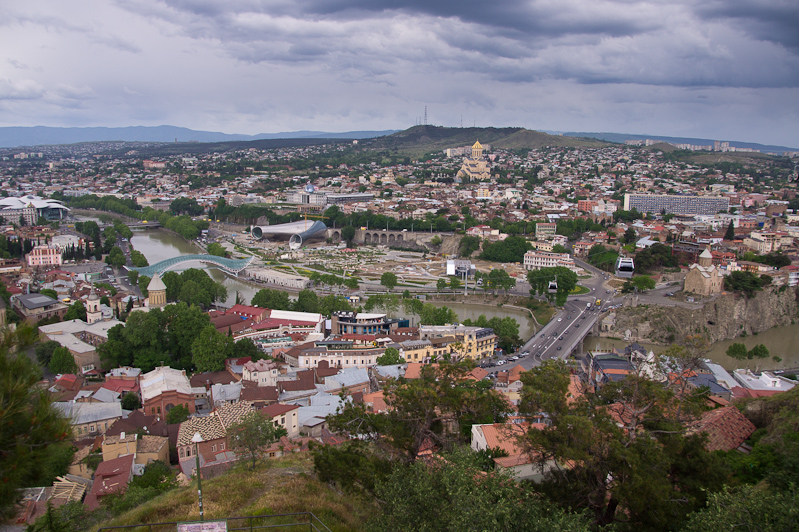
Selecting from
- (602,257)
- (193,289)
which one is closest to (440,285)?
(193,289)

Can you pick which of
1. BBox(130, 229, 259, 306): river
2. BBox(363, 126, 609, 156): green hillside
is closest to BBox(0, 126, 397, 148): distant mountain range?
BBox(363, 126, 609, 156): green hillside

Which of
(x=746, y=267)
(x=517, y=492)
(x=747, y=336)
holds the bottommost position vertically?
(x=747, y=336)

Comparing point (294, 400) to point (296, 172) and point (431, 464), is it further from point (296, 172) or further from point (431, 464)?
point (296, 172)

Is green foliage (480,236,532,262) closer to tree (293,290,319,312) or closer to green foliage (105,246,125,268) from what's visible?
tree (293,290,319,312)

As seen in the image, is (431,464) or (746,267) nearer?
(431,464)

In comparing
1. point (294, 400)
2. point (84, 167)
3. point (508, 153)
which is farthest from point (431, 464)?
point (84, 167)

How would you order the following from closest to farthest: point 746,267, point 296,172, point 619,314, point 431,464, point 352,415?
point 431,464, point 352,415, point 619,314, point 746,267, point 296,172
